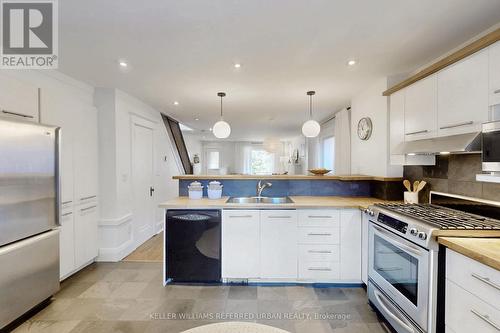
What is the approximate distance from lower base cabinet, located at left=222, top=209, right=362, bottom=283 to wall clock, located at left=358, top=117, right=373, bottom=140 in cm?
123

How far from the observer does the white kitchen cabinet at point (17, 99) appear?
1.86 m

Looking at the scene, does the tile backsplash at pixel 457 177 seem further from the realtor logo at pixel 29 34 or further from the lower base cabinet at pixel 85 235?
the lower base cabinet at pixel 85 235

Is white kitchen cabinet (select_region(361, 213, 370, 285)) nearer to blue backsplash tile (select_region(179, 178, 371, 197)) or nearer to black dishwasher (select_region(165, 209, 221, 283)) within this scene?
blue backsplash tile (select_region(179, 178, 371, 197))

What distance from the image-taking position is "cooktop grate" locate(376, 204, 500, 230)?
151 centimetres

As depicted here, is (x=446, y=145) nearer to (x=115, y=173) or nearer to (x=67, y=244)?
(x=115, y=173)

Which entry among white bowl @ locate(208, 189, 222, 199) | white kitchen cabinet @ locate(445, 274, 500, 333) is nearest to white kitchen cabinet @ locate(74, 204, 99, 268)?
white bowl @ locate(208, 189, 222, 199)

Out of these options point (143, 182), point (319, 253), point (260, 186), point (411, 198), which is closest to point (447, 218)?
point (411, 198)

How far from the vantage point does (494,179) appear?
140 cm

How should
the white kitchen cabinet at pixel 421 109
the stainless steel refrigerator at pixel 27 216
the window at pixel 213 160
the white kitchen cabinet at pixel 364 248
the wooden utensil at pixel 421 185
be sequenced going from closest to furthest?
the stainless steel refrigerator at pixel 27 216
the white kitchen cabinet at pixel 421 109
the wooden utensil at pixel 421 185
the white kitchen cabinet at pixel 364 248
the window at pixel 213 160

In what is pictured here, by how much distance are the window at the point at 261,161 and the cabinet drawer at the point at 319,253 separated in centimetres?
795

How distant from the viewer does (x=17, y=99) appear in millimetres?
1967

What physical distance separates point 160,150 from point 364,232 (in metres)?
3.82

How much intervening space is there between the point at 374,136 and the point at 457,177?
3.61 feet

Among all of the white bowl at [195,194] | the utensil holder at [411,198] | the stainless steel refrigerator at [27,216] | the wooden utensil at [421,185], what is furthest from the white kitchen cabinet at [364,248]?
the stainless steel refrigerator at [27,216]
